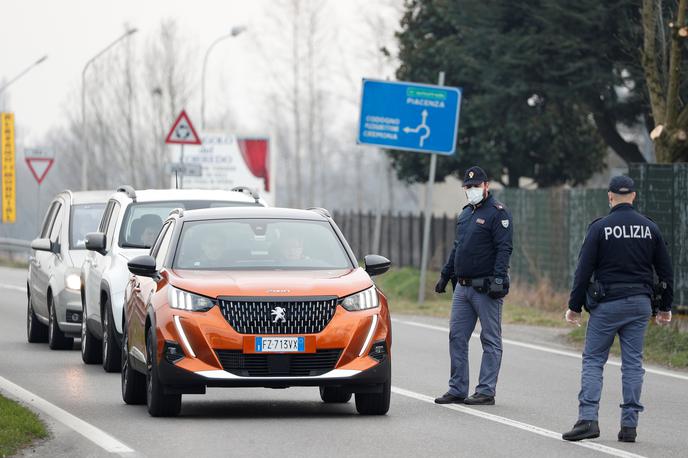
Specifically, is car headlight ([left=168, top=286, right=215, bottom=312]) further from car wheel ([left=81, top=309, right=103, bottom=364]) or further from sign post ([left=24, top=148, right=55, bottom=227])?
sign post ([left=24, top=148, right=55, bottom=227])

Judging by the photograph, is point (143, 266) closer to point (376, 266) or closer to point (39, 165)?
point (376, 266)

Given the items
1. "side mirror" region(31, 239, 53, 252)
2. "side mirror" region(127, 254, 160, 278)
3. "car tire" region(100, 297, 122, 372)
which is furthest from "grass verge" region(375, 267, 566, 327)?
"side mirror" region(127, 254, 160, 278)

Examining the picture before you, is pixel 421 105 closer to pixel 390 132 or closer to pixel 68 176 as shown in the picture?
pixel 390 132

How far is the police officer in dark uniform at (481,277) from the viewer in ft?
43.3

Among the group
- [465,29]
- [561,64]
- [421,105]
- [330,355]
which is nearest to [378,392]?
[330,355]

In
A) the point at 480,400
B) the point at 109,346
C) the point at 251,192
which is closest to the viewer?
the point at 480,400

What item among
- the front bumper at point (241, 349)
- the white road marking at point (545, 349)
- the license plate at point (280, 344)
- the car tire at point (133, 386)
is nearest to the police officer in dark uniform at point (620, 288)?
the front bumper at point (241, 349)

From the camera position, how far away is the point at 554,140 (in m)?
41.2

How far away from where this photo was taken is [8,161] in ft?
190

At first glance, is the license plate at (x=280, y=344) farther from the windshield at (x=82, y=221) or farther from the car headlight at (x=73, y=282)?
the windshield at (x=82, y=221)

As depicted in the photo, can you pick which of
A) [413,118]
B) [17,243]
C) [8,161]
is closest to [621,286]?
[413,118]

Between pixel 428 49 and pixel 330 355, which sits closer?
pixel 330 355

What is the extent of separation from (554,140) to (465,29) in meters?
5.92

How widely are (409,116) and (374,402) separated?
17030mm
